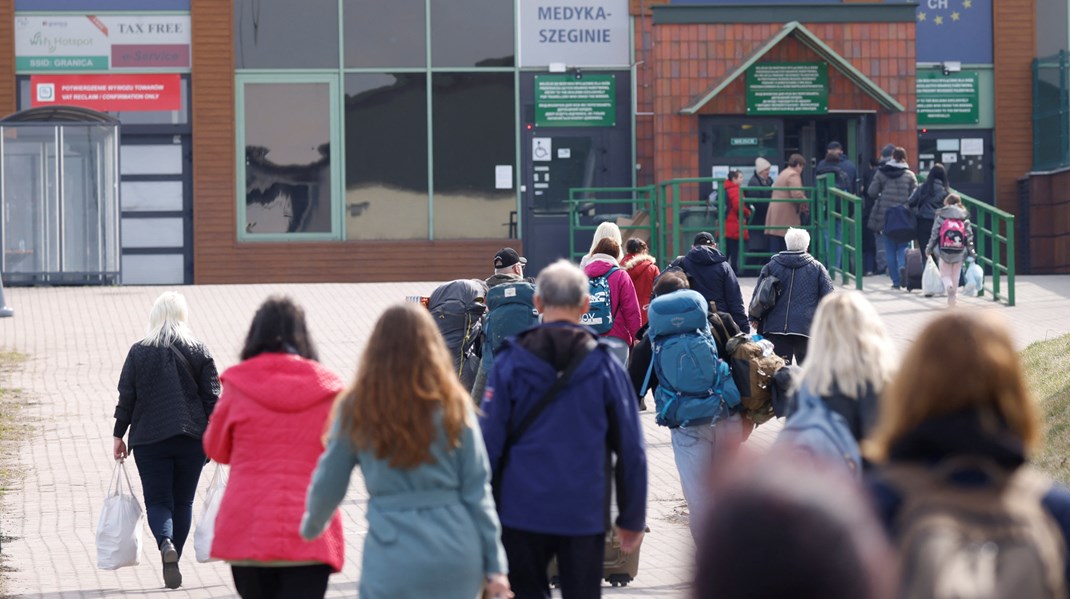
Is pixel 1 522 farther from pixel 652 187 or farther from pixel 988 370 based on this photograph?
pixel 652 187

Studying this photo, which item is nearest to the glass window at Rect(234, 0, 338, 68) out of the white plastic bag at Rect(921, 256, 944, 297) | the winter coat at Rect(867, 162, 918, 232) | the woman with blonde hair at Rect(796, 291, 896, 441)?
the winter coat at Rect(867, 162, 918, 232)

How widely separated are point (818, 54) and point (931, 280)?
5472 millimetres

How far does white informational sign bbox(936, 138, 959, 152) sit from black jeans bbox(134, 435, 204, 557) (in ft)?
61.8

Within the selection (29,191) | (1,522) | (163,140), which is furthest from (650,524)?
(163,140)

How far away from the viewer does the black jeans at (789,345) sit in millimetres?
10727

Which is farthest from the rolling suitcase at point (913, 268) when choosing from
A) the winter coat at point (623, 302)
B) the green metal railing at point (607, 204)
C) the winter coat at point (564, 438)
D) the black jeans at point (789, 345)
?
the winter coat at point (564, 438)

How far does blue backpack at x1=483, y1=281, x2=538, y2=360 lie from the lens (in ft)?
29.5

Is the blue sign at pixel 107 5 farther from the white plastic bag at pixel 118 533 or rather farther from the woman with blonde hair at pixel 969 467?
the woman with blonde hair at pixel 969 467

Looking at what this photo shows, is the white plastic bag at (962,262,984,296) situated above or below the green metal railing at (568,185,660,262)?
below

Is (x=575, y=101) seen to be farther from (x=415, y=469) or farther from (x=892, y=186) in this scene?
(x=415, y=469)

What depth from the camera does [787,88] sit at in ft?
73.9

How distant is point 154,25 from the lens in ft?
77.5

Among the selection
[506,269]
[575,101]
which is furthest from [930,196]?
[506,269]

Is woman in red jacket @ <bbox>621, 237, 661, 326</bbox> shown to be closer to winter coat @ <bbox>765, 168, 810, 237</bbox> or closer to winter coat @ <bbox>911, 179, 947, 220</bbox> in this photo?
winter coat @ <bbox>911, 179, 947, 220</bbox>
